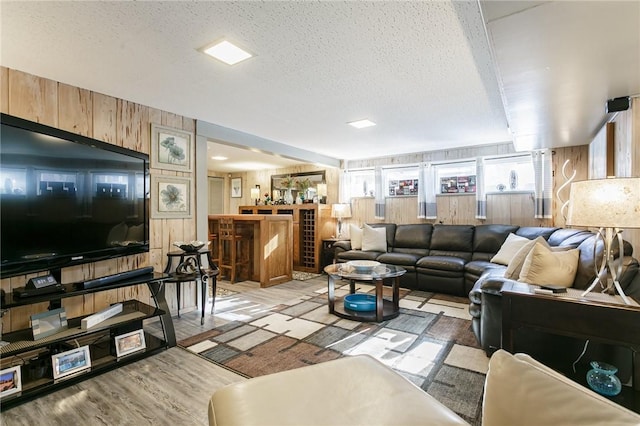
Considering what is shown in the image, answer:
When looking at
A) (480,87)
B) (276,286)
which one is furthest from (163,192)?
(480,87)

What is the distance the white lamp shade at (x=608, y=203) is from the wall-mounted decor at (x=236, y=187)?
7.47 meters

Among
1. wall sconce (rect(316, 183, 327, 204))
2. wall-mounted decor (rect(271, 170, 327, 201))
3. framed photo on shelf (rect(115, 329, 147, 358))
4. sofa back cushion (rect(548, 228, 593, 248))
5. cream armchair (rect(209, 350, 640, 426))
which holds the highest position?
wall-mounted decor (rect(271, 170, 327, 201))

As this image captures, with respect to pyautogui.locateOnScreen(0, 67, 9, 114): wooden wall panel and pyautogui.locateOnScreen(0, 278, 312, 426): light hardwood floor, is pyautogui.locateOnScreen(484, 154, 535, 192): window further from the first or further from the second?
pyautogui.locateOnScreen(0, 67, 9, 114): wooden wall panel

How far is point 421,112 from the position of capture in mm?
3396

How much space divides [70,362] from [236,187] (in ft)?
21.2

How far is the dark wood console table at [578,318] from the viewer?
1.56m

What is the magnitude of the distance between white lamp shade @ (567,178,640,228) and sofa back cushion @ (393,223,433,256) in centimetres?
330

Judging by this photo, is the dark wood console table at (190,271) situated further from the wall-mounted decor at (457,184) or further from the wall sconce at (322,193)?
the wall-mounted decor at (457,184)

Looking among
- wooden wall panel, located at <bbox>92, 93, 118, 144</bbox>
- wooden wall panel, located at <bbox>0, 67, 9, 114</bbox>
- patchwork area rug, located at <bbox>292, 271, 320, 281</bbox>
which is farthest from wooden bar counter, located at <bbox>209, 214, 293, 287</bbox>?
wooden wall panel, located at <bbox>0, 67, 9, 114</bbox>

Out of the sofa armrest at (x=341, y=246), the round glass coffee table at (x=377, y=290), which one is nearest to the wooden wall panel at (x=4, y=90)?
the round glass coffee table at (x=377, y=290)

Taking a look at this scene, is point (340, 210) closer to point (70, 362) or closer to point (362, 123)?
point (362, 123)

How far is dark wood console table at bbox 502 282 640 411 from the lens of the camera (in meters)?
1.56

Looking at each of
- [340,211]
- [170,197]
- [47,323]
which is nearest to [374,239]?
[340,211]

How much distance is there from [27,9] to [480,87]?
3271 mm
